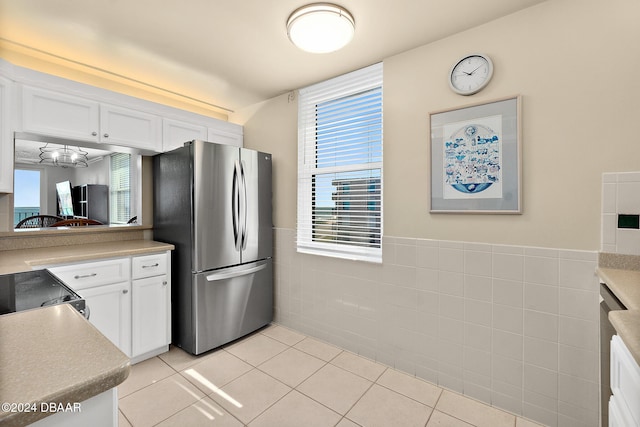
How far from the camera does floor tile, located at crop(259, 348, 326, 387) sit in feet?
6.95

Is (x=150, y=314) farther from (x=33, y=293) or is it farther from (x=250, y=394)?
(x=33, y=293)

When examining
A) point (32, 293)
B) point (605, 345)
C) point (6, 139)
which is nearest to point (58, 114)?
point (6, 139)

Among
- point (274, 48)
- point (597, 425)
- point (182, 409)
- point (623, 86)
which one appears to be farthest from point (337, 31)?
point (597, 425)

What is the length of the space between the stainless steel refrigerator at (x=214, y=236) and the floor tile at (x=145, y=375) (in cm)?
22

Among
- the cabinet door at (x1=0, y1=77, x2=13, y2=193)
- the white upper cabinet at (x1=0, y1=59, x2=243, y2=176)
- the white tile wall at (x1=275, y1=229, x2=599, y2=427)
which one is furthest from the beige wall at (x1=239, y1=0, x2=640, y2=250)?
the cabinet door at (x1=0, y1=77, x2=13, y2=193)

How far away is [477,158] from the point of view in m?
1.85

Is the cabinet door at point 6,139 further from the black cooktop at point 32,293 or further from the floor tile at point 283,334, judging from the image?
the floor tile at point 283,334

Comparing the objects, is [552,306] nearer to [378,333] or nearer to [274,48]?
[378,333]

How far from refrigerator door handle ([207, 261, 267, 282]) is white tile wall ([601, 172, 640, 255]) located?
248 cm

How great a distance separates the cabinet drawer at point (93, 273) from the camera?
6.39 feet

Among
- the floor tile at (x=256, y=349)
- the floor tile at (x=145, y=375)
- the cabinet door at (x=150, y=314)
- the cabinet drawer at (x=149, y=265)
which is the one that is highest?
the cabinet drawer at (x=149, y=265)

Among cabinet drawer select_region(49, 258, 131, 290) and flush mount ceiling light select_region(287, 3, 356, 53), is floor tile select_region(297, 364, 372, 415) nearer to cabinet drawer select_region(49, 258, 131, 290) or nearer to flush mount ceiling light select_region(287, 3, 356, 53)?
cabinet drawer select_region(49, 258, 131, 290)

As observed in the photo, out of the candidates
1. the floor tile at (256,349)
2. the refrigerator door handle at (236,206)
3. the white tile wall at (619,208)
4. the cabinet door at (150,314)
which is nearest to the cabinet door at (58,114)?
the refrigerator door handle at (236,206)

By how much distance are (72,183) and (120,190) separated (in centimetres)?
40
